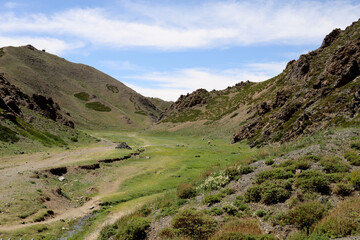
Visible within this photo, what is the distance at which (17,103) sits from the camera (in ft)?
240

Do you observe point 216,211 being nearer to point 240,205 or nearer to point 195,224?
point 240,205

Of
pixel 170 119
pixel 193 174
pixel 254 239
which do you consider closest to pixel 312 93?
pixel 193 174

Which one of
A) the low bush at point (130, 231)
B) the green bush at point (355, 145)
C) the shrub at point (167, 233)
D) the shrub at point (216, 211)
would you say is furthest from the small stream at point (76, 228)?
the green bush at point (355, 145)

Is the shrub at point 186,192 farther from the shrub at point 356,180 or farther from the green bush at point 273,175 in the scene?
the shrub at point 356,180

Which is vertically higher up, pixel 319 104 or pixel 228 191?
pixel 319 104

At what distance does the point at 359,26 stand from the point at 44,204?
108668 mm

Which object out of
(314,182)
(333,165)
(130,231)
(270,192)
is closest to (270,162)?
(333,165)

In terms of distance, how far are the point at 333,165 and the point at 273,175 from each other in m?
4.13

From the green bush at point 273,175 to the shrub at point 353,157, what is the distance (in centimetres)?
436

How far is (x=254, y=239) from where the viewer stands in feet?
34.4

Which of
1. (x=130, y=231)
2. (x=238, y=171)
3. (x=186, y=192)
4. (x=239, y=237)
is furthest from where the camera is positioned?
(x=238, y=171)

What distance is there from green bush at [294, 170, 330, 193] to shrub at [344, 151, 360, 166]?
121 inches

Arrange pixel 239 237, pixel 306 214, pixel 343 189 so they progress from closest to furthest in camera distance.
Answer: pixel 239 237
pixel 306 214
pixel 343 189

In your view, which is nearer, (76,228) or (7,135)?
(76,228)
